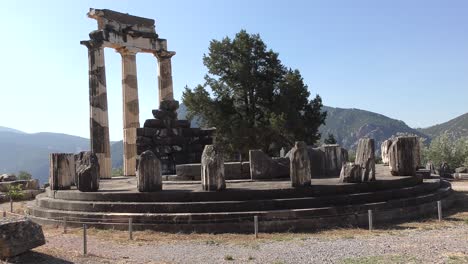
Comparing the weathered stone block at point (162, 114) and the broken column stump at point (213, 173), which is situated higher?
the weathered stone block at point (162, 114)

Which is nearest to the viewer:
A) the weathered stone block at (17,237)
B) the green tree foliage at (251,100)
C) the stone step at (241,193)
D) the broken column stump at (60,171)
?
the weathered stone block at (17,237)

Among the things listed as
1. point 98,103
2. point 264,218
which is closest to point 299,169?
point 264,218

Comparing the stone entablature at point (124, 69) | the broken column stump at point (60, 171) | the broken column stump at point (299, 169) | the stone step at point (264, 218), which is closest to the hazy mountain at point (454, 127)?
the stone entablature at point (124, 69)

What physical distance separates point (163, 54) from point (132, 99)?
3730mm

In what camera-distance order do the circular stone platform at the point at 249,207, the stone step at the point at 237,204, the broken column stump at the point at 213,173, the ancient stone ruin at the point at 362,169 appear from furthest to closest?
1. the ancient stone ruin at the point at 362,169
2. the broken column stump at the point at 213,173
3. the stone step at the point at 237,204
4. the circular stone platform at the point at 249,207

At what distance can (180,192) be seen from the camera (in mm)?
13523

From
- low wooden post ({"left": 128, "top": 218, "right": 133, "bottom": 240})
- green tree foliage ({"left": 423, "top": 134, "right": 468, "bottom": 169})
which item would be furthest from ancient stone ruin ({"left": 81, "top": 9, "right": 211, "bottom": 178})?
green tree foliage ({"left": 423, "top": 134, "right": 468, "bottom": 169})

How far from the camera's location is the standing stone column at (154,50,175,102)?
3130 centimetres

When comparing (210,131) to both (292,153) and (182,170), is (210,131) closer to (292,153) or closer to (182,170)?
(182,170)

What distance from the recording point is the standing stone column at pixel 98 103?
27.4m

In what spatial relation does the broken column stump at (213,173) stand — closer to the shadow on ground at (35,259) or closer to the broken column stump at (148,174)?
the broken column stump at (148,174)

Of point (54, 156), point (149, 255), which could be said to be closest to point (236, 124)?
point (54, 156)

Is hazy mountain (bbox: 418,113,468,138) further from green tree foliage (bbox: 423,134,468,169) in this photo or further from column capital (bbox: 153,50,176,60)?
column capital (bbox: 153,50,176,60)

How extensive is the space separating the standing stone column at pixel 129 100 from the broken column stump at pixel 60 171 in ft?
42.4
